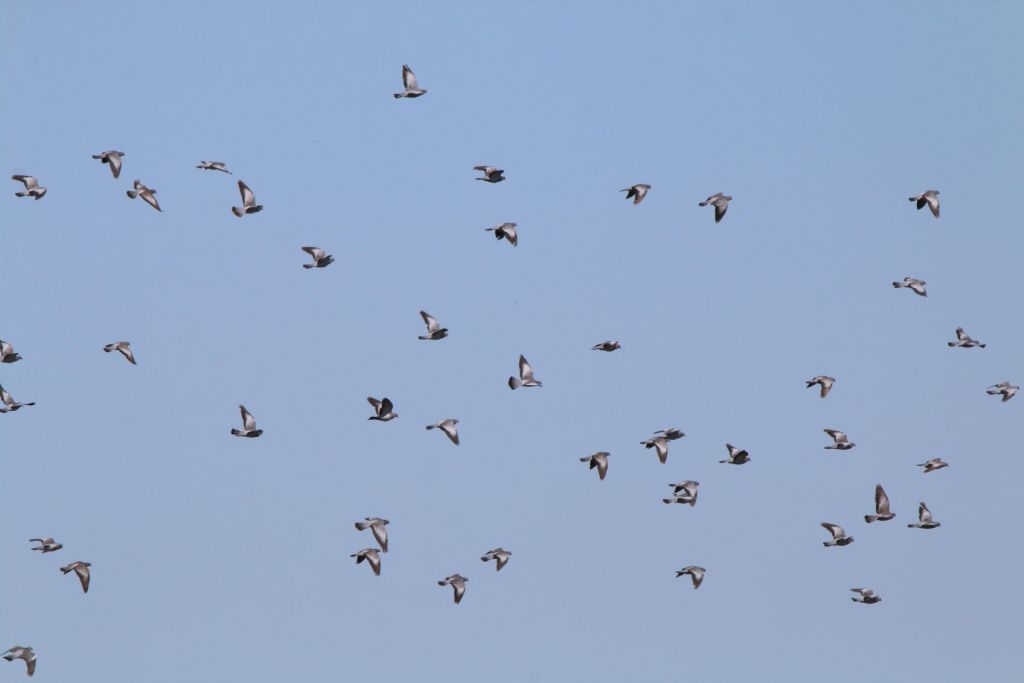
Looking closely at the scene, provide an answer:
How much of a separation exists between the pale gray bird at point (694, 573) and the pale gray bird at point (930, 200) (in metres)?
16.6

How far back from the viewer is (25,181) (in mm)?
92688

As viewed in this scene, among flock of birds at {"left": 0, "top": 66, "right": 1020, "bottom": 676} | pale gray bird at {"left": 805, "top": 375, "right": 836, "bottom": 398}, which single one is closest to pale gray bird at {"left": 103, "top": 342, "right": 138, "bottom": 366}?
flock of birds at {"left": 0, "top": 66, "right": 1020, "bottom": 676}

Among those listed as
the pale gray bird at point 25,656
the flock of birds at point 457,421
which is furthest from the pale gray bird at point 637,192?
the pale gray bird at point 25,656

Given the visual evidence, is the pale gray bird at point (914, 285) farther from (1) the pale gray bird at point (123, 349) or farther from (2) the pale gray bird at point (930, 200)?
(1) the pale gray bird at point (123, 349)

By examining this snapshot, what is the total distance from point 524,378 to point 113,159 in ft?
60.3

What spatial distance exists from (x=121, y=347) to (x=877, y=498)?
98.3 feet

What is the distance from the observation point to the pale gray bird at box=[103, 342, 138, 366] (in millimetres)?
95562

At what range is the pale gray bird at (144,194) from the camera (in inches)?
3627

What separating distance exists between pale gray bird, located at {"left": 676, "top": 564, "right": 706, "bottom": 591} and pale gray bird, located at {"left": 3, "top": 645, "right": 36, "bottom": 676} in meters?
25.2

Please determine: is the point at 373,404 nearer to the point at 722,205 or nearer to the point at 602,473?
the point at 602,473

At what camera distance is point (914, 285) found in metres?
101

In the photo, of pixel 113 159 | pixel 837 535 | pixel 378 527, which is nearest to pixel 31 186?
pixel 113 159

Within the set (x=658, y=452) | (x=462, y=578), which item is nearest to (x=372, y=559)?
(x=462, y=578)

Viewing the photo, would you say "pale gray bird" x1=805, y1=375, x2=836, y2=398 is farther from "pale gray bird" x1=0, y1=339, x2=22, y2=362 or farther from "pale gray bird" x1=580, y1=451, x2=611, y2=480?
"pale gray bird" x1=0, y1=339, x2=22, y2=362
